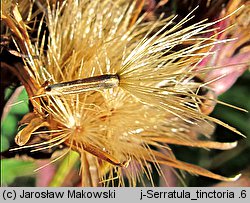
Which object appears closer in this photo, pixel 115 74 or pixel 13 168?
pixel 115 74

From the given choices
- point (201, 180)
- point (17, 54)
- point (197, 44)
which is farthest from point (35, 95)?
point (201, 180)

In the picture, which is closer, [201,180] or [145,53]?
[145,53]

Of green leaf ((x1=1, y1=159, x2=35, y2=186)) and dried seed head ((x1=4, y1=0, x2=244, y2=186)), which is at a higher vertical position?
dried seed head ((x1=4, y1=0, x2=244, y2=186))

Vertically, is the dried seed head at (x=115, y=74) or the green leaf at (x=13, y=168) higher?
the dried seed head at (x=115, y=74)

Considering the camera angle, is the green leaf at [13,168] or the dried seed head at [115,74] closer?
the dried seed head at [115,74]

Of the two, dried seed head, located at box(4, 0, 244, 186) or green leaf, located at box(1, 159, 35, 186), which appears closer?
dried seed head, located at box(4, 0, 244, 186)
